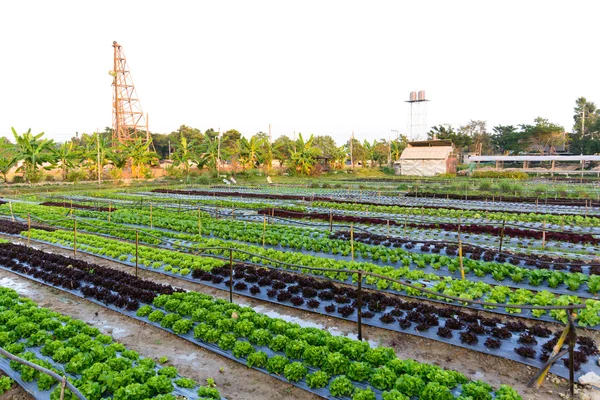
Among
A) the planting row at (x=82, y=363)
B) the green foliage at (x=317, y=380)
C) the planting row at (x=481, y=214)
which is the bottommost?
the green foliage at (x=317, y=380)

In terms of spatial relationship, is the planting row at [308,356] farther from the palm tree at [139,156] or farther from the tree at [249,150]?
the tree at [249,150]

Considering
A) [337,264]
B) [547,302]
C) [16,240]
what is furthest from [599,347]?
[16,240]

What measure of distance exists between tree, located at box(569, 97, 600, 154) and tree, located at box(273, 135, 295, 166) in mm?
41080

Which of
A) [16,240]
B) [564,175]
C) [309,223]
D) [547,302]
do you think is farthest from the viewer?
[564,175]

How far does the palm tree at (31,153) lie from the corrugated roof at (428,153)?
127ft

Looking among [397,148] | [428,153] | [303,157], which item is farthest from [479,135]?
[303,157]

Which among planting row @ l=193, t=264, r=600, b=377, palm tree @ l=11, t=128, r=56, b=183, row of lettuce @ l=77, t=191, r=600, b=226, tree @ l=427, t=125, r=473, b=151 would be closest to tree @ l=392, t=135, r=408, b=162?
tree @ l=427, t=125, r=473, b=151

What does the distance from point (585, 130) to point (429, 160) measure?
32.6m

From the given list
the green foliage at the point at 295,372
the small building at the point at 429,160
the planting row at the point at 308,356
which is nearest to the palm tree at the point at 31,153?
the planting row at the point at 308,356

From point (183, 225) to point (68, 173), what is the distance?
29310mm

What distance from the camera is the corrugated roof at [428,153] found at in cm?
4925

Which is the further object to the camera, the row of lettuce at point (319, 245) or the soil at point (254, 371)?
the row of lettuce at point (319, 245)

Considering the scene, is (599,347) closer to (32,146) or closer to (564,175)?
(32,146)

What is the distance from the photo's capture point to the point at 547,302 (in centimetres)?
700
